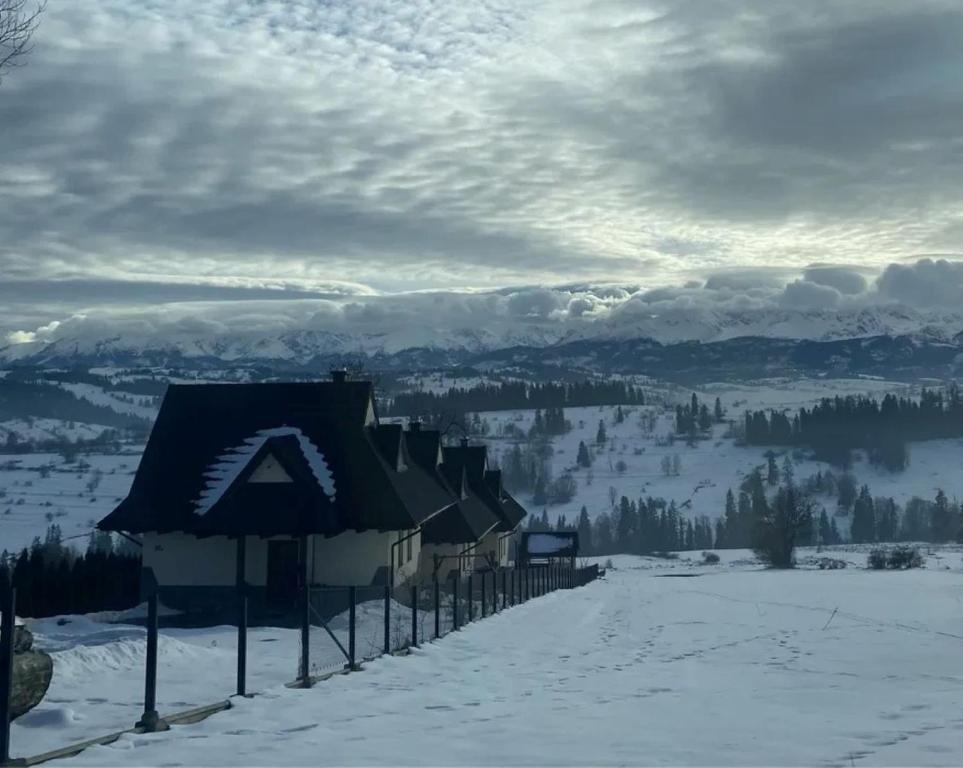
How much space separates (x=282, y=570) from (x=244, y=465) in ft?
11.4

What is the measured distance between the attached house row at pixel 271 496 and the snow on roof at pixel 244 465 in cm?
4

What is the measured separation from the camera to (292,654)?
19.1m

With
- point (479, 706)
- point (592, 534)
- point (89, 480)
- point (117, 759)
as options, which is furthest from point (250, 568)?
point (89, 480)

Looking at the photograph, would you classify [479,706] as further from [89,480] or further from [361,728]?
[89,480]

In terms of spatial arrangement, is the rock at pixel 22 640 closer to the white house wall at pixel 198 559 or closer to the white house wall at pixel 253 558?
the white house wall at pixel 253 558

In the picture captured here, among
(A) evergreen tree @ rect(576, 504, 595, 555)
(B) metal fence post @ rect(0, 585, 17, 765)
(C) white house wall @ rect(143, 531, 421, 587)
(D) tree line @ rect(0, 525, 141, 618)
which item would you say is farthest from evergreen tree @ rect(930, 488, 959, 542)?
(B) metal fence post @ rect(0, 585, 17, 765)

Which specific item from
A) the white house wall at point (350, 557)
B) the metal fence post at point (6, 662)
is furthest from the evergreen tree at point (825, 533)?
the metal fence post at point (6, 662)

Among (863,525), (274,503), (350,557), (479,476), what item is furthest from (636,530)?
(274,503)

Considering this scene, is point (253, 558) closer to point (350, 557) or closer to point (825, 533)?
point (350, 557)

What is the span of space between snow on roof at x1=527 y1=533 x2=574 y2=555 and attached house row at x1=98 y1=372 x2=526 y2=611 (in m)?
42.4

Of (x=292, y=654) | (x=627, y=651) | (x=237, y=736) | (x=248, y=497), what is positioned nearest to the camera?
(x=237, y=736)

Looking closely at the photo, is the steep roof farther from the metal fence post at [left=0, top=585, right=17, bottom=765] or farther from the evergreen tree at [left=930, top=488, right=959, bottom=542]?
→ the evergreen tree at [left=930, top=488, right=959, bottom=542]

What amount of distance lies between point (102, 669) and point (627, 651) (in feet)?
30.2

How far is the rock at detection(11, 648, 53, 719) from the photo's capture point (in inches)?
440
